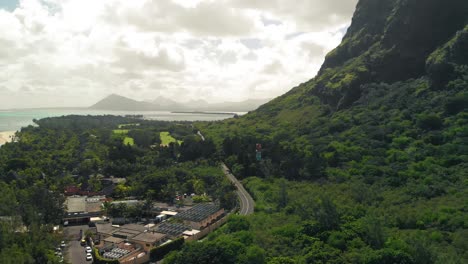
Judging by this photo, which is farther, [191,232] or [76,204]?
[76,204]

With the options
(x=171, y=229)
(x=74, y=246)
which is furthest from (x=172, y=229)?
(x=74, y=246)

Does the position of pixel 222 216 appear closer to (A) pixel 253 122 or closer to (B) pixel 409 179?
(B) pixel 409 179

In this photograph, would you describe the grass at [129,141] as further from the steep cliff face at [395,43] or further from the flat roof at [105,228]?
the flat roof at [105,228]

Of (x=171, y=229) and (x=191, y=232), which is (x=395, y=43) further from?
(x=171, y=229)

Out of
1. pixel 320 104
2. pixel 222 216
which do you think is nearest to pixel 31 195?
pixel 222 216

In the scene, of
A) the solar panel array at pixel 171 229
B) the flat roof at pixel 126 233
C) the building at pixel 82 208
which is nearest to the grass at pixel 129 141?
the building at pixel 82 208

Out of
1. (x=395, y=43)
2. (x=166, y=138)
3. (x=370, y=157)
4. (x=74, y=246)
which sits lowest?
(x=74, y=246)
